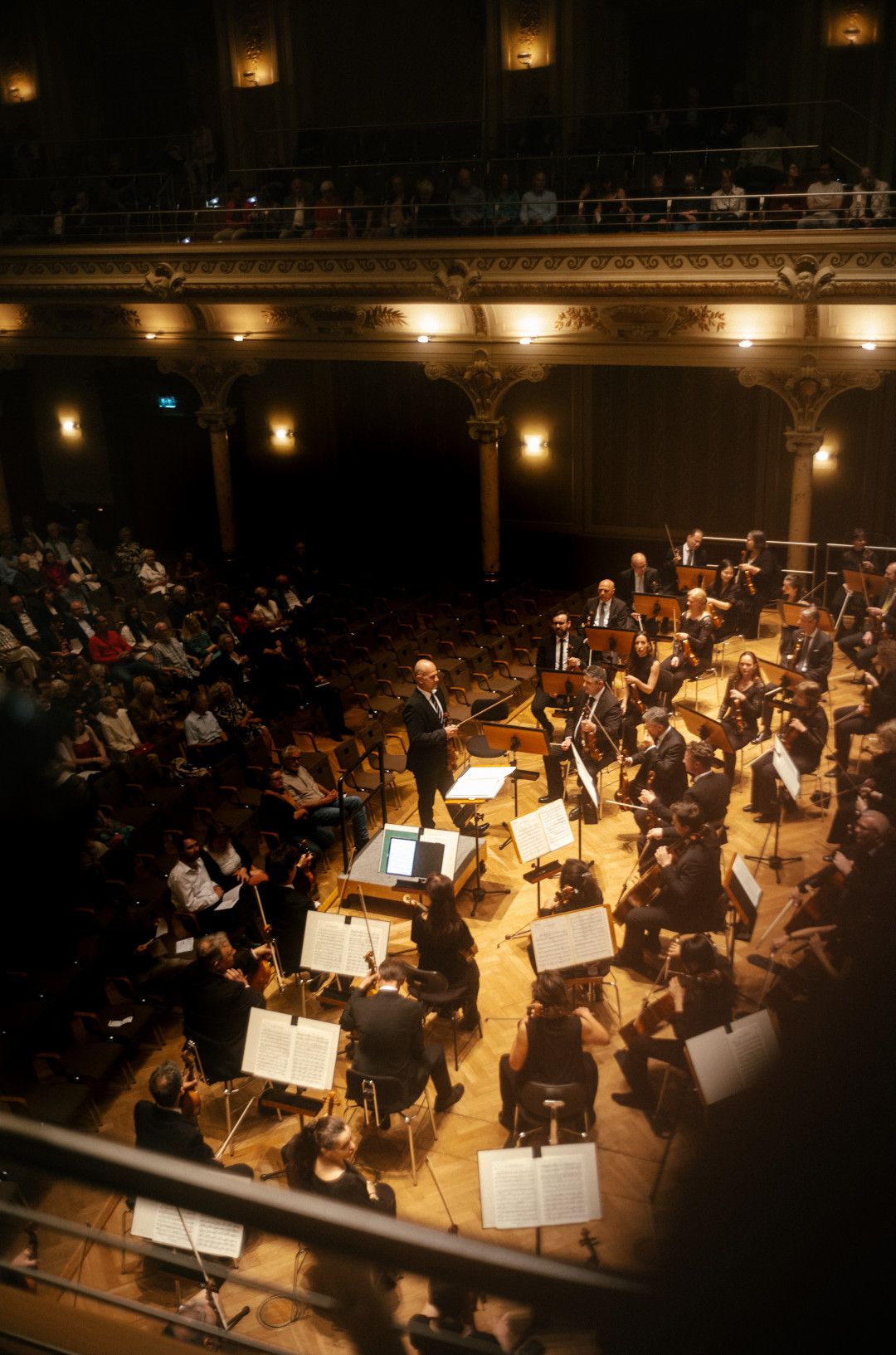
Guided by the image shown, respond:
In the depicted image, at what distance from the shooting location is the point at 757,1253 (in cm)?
101

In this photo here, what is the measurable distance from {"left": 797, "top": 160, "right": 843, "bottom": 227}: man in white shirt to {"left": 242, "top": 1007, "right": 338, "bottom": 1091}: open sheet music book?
10.2 meters

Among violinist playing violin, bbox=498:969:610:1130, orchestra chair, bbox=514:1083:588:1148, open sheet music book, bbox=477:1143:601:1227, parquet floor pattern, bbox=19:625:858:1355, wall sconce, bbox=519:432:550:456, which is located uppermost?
wall sconce, bbox=519:432:550:456

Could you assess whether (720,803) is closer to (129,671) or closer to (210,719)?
(210,719)

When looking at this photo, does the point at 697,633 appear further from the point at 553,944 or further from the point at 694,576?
the point at 553,944

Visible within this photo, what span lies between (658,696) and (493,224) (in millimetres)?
6776

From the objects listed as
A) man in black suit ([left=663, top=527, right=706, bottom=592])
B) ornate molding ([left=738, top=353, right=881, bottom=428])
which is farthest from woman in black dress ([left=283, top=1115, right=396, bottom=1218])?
ornate molding ([left=738, top=353, right=881, bottom=428])

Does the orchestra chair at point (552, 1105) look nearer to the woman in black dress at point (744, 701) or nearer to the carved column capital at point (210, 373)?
the woman in black dress at point (744, 701)

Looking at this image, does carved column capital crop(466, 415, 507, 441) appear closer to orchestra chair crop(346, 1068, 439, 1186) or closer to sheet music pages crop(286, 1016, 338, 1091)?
orchestra chair crop(346, 1068, 439, 1186)

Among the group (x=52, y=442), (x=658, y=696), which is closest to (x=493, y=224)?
(x=658, y=696)

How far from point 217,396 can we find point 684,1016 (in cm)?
1370

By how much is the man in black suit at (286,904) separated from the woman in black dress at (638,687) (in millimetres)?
3564

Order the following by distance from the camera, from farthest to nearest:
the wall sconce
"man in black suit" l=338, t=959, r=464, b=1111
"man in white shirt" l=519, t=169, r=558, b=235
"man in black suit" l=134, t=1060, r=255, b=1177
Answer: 1. the wall sconce
2. "man in white shirt" l=519, t=169, r=558, b=235
3. "man in black suit" l=338, t=959, r=464, b=1111
4. "man in black suit" l=134, t=1060, r=255, b=1177

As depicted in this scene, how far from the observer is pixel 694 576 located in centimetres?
1250

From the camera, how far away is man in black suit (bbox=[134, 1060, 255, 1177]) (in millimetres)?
5168
